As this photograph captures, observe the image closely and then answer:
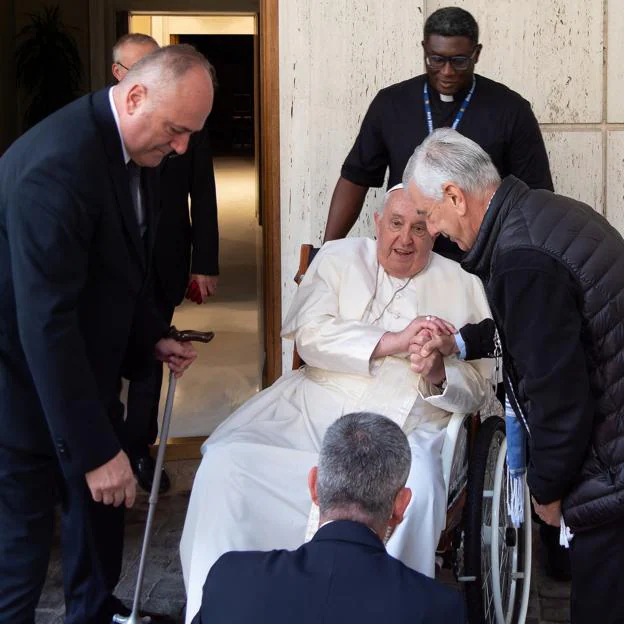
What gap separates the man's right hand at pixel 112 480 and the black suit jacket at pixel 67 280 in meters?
0.03

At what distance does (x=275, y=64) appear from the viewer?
5129 millimetres

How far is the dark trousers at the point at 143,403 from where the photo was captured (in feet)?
15.8

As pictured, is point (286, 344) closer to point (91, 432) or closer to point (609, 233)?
point (91, 432)

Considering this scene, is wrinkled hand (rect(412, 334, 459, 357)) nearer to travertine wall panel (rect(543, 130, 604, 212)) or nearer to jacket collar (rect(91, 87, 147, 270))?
jacket collar (rect(91, 87, 147, 270))

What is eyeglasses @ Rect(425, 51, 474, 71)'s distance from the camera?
13.3ft

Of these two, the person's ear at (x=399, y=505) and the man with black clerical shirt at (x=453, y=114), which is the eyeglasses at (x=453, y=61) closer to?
the man with black clerical shirt at (x=453, y=114)

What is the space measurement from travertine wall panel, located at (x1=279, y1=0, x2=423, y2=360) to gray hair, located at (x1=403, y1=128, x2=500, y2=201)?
2254 mm

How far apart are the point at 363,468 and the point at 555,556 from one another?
2.09 meters

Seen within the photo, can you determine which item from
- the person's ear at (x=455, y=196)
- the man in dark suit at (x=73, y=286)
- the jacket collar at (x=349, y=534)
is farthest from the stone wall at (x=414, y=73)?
the jacket collar at (x=349, y=534)

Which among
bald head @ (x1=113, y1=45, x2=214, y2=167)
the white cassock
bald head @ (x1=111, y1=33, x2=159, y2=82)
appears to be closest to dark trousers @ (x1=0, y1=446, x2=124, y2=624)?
the white cassock

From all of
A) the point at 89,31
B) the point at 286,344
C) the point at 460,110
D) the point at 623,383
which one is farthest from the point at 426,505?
the point at 89,31

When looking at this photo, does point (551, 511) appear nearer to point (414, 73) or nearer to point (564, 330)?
point (564, 330)

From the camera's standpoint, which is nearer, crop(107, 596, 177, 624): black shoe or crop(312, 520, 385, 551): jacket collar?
crop(312, 520, 385, 551): jacket collar

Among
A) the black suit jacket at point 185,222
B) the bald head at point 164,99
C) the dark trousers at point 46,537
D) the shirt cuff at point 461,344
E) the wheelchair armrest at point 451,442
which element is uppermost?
the bald head at point 164,99
